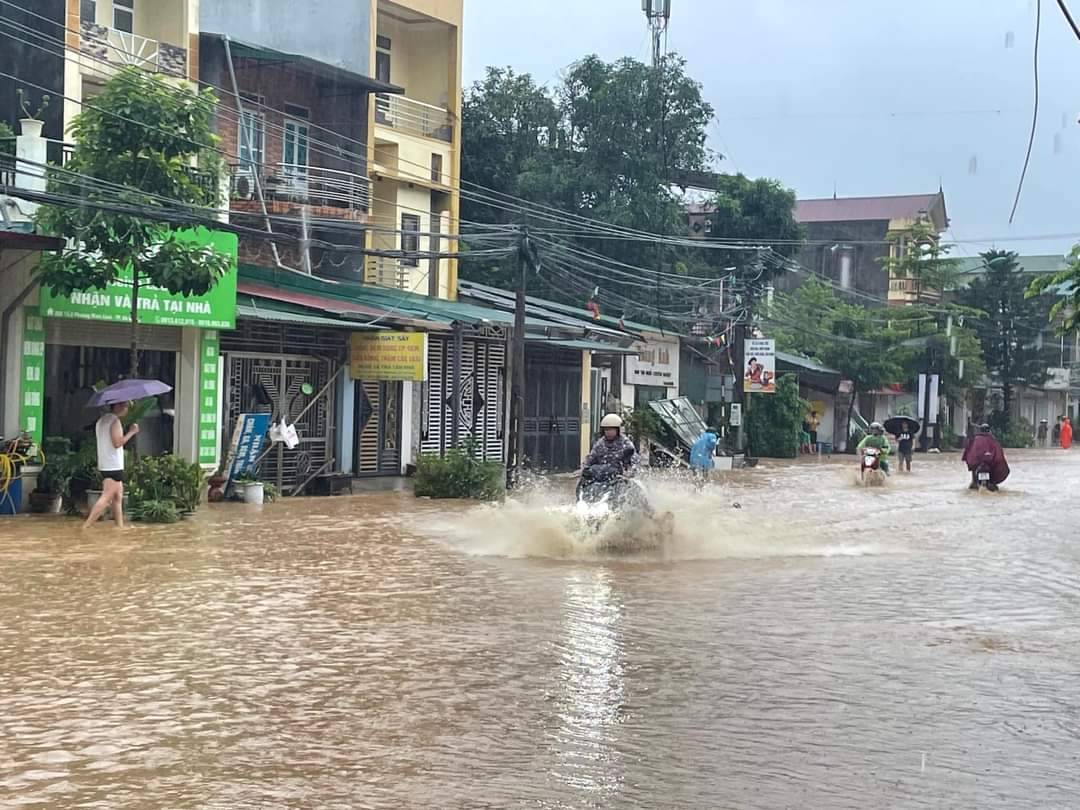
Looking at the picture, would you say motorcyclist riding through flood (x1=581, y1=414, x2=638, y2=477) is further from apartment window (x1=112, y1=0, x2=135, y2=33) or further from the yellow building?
the yellow building

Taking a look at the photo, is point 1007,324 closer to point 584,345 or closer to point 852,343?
point 852,343

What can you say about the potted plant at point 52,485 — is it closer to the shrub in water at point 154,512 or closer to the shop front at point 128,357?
the shop front at point 128,357

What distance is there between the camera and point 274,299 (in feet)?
77.8

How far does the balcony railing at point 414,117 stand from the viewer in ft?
110

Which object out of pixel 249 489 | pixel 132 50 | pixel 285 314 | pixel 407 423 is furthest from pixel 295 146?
pixel 249 489

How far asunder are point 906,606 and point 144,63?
18731 mm

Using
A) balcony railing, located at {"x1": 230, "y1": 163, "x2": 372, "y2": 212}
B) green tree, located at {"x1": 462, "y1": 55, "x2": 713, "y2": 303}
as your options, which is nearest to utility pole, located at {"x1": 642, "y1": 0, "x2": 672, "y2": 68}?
green tree, located at {"x1": 462, "y1": 55, "x2": 713, "y2": 303}

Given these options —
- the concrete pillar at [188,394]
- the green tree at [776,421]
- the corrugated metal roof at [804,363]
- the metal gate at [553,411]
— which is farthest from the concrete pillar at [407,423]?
the corrugated metal roof at [804,363]

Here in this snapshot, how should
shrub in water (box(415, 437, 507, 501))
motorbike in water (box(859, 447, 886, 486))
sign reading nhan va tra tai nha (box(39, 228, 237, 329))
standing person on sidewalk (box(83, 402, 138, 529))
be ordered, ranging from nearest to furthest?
standing person on sidewalk (box(83, 402, 138, 529)), sign reading nhan va tra tai nha (box(39, 228, 237, 329)), shrub in water (box(415, 437, 507, 501)), motorbike in water (box(859, 447, 886, 486))

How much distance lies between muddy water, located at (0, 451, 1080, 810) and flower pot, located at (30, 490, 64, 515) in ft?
5.60

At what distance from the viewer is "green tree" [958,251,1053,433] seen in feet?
210

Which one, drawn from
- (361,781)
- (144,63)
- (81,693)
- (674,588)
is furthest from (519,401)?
(361,781)

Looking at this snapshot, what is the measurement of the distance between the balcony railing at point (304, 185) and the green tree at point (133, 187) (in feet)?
24.2

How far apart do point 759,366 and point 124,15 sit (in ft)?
73.4
